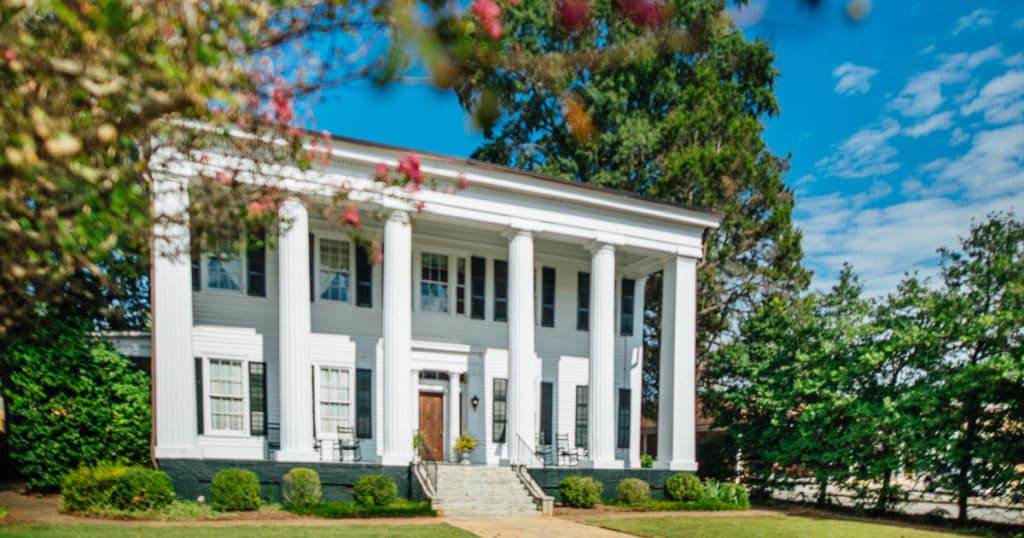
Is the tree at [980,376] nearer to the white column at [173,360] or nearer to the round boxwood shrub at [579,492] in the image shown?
the round boxwood shrub at [579,492]

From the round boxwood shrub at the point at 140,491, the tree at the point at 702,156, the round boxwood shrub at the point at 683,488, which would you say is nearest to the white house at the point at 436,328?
the round boxwood shrub at the point at 683,488

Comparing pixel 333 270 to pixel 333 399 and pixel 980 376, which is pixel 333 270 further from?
pixel 980 376

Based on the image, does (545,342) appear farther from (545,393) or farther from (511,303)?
(511,303)

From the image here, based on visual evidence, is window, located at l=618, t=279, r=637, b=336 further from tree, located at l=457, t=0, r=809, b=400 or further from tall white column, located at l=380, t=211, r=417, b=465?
tall white column, located at l=380, t=211, r=417, b=465

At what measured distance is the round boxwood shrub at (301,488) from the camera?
16.4 m

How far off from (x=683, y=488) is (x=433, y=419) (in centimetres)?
713

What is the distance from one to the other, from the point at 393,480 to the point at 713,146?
18.2 metres

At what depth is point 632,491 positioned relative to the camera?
66.1ft

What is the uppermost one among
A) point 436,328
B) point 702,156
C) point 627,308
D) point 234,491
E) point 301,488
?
point 702,156

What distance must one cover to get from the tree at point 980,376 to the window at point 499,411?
11104 mm

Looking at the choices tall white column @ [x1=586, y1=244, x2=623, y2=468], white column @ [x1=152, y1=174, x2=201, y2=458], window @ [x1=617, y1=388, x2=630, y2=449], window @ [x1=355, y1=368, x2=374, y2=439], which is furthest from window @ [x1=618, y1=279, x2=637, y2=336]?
white column @ [x1=152, y1=174, x2=201, y2=458]

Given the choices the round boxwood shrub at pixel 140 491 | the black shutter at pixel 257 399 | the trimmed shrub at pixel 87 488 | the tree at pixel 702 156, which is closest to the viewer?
the trimmed shrub at pixel 87 488

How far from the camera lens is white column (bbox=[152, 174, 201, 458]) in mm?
16141

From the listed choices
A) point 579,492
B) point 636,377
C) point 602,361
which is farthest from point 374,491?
point 636,377
